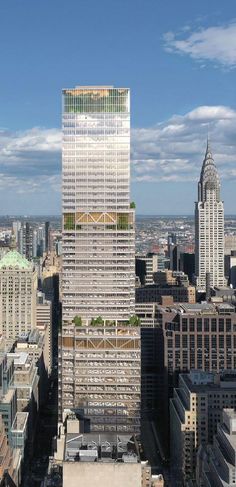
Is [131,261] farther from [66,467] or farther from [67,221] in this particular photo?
[66,467]

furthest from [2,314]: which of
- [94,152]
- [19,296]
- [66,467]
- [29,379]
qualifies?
[66,467]

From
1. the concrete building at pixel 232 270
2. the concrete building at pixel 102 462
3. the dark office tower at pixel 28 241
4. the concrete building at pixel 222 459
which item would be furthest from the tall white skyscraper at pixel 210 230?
the concrete building at pixel 102 462

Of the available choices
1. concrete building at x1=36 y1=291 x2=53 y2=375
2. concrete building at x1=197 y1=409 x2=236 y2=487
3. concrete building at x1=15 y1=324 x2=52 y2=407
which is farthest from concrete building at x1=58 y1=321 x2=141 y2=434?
concrete building at x1=36 y1=291 x2=53 y2=375

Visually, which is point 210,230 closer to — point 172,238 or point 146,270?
point 146,270

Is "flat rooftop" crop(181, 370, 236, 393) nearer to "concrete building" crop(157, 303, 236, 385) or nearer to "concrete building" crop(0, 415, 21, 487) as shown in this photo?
"concrete building" crop(157, 303, 236, 385)

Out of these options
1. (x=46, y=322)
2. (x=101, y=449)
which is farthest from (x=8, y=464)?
(x=46, y=322)
